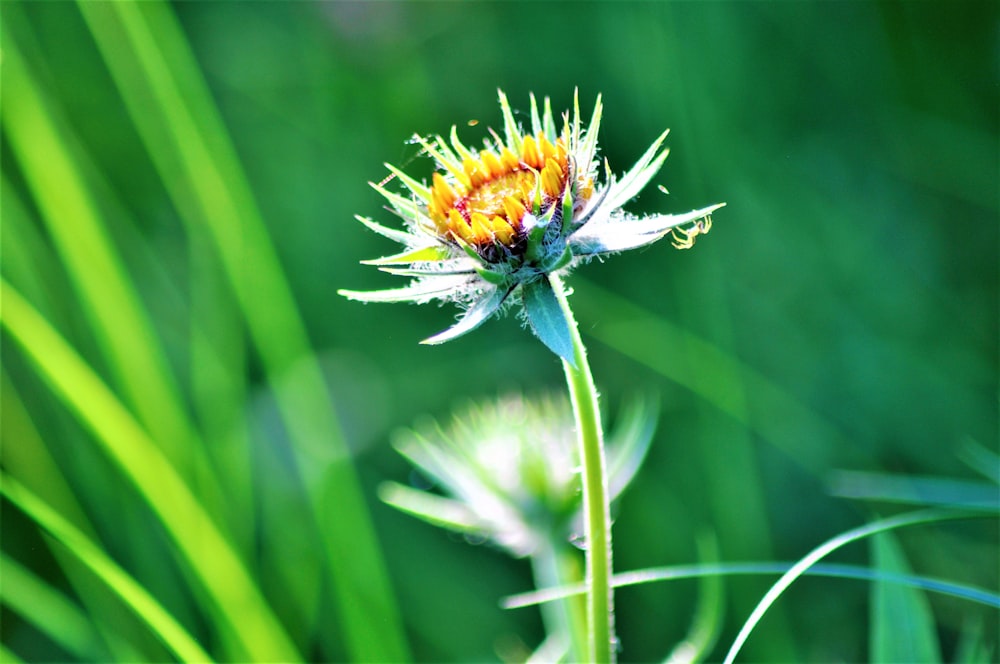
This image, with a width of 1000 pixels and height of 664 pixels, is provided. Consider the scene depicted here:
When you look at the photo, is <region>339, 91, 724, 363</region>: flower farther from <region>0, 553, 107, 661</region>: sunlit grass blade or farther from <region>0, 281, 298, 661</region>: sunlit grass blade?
<region>0, 553, 107, 661</region>: sunlit grass blade

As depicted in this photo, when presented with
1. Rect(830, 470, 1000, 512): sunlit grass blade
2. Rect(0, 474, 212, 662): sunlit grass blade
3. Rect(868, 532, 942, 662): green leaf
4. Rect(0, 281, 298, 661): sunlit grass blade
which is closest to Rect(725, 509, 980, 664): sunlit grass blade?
Rect(830, 470, 1000, 512): sunlit grass blade

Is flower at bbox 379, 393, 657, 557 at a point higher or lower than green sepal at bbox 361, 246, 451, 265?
lower

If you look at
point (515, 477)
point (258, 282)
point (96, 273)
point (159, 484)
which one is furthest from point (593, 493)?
point (258, 282)

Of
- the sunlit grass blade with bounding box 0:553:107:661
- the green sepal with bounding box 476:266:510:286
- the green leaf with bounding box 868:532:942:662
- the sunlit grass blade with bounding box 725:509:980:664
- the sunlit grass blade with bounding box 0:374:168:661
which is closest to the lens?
the sunlit grass blade with bounding box 725:509:980:664

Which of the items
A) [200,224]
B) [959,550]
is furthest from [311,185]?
[959,550]

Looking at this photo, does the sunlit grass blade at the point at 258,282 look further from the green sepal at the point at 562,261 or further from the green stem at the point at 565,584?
the green sepal at the point at 562,261

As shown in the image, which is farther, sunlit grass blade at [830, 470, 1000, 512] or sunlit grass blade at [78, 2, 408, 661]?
sunlit grass blade at [78, 2, 408, 661]
